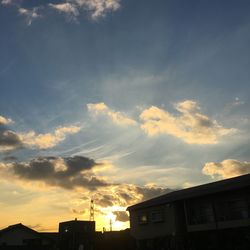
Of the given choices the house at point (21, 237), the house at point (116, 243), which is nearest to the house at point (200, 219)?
the house at point (116, 243)

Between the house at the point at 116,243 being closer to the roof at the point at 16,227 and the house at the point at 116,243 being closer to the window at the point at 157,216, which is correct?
the window at the point at 157,216

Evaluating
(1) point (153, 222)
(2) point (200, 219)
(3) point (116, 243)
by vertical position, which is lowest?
(3) point (116, 243)

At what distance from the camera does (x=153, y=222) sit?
132 ft

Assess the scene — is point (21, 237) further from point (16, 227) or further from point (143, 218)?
point (143, 218)

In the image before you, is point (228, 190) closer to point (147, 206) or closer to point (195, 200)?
point (195, 200)

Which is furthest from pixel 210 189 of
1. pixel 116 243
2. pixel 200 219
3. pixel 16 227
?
pixel 16 227

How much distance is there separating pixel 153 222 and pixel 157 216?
0.98m

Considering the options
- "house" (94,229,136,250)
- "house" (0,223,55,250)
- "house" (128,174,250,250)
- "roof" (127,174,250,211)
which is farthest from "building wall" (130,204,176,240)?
"house" (0,223,55,250)

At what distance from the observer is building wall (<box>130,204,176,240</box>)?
125 ft

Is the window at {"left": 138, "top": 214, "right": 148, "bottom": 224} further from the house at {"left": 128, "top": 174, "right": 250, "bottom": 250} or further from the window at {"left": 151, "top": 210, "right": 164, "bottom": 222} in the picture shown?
the window at {"left": 151, "top": 210, "right": 164, "bottom": 222}

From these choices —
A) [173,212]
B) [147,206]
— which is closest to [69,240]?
[147,206]

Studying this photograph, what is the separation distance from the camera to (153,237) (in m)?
39.9

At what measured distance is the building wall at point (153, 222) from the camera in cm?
3803

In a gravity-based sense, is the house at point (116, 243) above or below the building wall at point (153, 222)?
below
